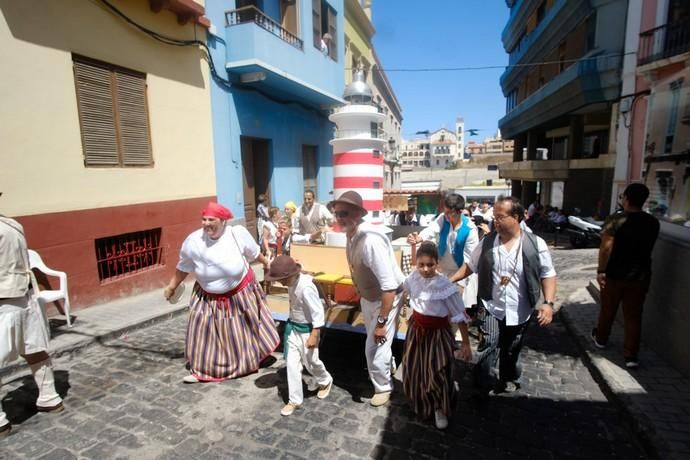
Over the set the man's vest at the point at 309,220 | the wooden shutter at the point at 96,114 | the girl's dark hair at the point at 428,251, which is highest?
the wooden shutter at the point at 96,114

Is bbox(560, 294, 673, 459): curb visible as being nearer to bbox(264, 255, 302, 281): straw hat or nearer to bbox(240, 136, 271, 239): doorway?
bbox(264, 255, 302, 281): straw hat

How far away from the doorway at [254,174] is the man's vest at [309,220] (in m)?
3.17

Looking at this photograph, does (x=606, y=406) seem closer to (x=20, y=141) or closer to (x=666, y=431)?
(x=666, y=431)

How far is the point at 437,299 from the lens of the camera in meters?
2.79

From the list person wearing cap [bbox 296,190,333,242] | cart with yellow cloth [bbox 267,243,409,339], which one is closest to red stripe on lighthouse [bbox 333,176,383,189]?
person wearing cap [bbox 296,190,333,242]

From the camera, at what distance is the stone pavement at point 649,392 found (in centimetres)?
267

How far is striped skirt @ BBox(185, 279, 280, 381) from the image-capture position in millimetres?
3670

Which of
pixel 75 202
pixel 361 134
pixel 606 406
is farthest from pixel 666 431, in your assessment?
pixel 75 202

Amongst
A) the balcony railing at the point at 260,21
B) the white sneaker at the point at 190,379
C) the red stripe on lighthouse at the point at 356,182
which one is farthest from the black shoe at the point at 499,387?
the balcony railing at the point at 260,21

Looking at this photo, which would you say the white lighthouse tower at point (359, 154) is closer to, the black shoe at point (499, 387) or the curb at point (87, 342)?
the black shoe at point (499, 387)

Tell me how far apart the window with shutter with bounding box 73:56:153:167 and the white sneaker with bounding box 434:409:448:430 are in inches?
233

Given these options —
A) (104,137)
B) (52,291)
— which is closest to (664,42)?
(104,137)

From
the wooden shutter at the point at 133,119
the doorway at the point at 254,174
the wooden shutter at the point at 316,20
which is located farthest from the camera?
the wooden shutter at the point at 316,20

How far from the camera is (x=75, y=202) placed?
5.46m
